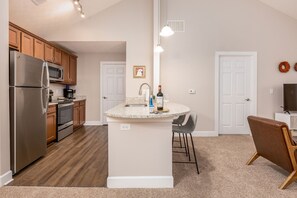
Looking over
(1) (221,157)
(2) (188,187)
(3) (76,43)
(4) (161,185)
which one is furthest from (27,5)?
(1) (221,157)

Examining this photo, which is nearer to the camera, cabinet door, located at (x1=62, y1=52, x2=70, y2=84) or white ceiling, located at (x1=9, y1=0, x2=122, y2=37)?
white ceiling, located at (x1=9, y1=0, x2=122, y2=37)

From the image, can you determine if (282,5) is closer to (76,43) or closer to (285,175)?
(285,175)

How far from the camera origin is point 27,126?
2.71 meters

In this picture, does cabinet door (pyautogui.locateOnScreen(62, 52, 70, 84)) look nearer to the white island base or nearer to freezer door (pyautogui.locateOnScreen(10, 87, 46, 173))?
freezer door (pyautogui.locateOnScreen(10, 87, 46, 173))

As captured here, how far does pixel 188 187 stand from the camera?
2213mm

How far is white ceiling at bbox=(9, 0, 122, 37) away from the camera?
3.25 metres

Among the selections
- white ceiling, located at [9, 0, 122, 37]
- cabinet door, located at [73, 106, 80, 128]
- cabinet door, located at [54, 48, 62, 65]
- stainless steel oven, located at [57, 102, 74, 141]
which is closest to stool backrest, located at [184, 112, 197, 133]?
stainless steel oven, located at [57, 102, 74, 141]

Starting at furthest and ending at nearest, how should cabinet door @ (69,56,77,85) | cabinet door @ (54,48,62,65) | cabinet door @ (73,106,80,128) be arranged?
1. cabinet door @ (69,56,77,85)
2. cabinet door @ (73,106,80,128)
3. cabinet door @ (54,48,62,65)

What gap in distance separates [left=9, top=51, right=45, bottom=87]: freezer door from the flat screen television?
17.3 feet

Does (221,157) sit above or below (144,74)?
below

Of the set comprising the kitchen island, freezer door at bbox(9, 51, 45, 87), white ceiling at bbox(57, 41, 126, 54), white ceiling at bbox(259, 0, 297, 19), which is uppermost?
white ceiling at bbox(259, 0, 297, 19)

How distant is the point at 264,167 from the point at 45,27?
5.01 m

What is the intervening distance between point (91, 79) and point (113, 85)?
0.74m

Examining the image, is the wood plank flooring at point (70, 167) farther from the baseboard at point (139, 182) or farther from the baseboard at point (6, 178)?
the baseboard at point (139, 182)
